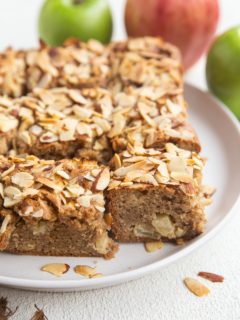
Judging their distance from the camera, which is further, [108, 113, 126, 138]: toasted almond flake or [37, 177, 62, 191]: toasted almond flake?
[108, 113, 126, 138]: toasted almond flake

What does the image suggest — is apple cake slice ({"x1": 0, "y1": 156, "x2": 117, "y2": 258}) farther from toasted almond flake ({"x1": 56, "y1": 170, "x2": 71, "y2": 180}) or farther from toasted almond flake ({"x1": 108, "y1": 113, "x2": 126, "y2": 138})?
toasted almond flake ({"x1": 108, "y1": 113, "x2": 126, "y2": 138})

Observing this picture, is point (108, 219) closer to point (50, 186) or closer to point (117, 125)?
point (50, 186)

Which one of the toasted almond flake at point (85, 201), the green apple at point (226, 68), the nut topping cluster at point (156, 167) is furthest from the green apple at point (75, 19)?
the toasted almond flake at point (85, 201)

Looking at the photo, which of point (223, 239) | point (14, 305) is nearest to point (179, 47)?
point (223, 239)

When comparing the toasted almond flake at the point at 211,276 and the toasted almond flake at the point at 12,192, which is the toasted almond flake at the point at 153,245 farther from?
the toasted almond flake at the point at 12,192

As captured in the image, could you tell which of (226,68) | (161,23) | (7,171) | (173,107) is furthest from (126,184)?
(161,23)

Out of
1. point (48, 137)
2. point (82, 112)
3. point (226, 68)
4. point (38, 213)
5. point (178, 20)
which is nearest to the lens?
point (38, 213)

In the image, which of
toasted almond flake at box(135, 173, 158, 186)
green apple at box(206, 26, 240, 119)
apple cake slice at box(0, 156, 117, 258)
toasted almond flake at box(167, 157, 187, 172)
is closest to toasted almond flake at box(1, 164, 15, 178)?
apple cake slice at box(0, 156, 117, 258)
